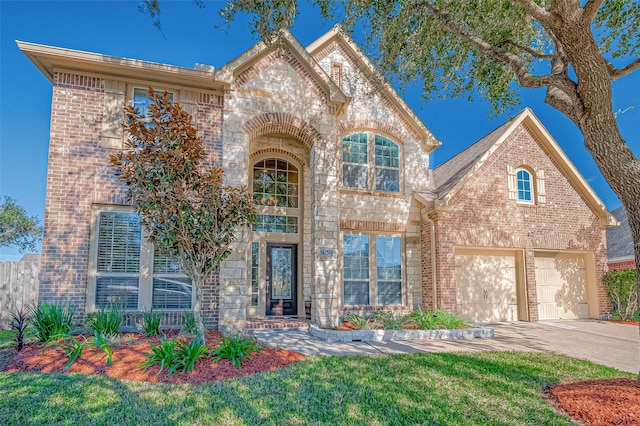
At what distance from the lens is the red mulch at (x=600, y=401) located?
158 inches

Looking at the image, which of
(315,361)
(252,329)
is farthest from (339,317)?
(315,361)

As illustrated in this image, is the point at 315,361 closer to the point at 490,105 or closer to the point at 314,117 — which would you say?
the point at 314,117

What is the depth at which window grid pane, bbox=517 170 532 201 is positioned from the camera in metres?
12.6

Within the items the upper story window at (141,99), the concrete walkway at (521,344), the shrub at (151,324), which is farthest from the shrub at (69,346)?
the upper story window at (141,99)

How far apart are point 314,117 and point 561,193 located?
29.7 feet

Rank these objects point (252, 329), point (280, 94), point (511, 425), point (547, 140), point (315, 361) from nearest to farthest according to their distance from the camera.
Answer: point (511, 425) → point (315, 361) → point (252, 329) → point (280, 94) → point (547, 140)

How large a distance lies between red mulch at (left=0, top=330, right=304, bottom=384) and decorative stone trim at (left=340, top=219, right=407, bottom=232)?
4.97 meters

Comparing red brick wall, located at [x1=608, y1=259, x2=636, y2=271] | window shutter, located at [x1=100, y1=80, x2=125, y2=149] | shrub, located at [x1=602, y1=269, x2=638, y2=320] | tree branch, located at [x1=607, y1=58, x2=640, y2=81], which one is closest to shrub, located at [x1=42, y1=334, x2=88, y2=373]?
window shutter, located at [x1=100, y1=80, x2=125, y2=149]

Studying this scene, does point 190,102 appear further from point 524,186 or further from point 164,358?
point 524,186

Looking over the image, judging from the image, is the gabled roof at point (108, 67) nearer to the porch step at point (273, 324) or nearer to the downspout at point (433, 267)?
the porch step at point (273, 324)

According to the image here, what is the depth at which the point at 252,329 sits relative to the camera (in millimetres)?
9320

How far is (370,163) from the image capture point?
11.8 m

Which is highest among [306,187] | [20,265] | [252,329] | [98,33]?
[98,33]

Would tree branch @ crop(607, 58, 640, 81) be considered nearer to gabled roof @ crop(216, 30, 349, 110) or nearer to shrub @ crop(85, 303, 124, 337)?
gabled roof @ crop(216, 30, 349, 110)
